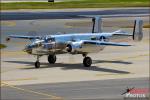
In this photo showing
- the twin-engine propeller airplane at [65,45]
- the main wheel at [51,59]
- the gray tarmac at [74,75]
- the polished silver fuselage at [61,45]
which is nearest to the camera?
the gray tarmac at [74,75]

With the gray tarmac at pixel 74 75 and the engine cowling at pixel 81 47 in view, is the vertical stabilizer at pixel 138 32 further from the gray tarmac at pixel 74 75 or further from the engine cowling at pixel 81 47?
the engine cowling at pixel 81 47

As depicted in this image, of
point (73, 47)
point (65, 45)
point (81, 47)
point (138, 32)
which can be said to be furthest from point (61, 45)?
point (138, 32)

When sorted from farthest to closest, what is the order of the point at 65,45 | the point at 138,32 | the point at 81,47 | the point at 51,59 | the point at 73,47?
1. the point at 138,32
2. the point at 51,59
3. the point at 65,45
4. the point at 81,47
5. the point at 73,47

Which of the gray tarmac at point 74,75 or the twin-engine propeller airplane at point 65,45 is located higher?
the twin-engine propeller airplane at point 65,45

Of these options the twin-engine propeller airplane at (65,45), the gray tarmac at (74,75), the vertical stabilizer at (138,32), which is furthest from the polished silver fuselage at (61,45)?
the vertical stabilizer at (138,32)

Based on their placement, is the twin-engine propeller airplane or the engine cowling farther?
the twin-engine propeller airplane

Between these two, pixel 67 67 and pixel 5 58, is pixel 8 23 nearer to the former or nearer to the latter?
pixel 5 58

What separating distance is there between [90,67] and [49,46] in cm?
300

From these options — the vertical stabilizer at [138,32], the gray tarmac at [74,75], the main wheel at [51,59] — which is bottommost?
the gray tarmac at [74,75]

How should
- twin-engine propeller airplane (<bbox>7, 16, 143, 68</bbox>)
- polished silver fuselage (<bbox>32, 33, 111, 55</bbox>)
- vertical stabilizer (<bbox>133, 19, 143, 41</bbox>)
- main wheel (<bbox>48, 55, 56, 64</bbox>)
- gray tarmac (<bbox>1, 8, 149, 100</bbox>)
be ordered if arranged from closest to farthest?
A: 1. gray tarmac (<bbox>1, 8, 149, 100</bbox>)
2. twin-engine propeller airplane (<bbox>7, 16, 143, 68</bbox>)
3. polished silver fuselage (<bbox>32, 33, 111, 55</bbox>)
4. main wheel (<bbox>48, 55, 56, 64</bbox>)
5. vertical stabilizer (<bbox>133, 19, 143, 41</bbox>)

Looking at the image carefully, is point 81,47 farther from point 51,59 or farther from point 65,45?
point 51,59

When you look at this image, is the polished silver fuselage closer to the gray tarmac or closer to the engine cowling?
the engine cowling

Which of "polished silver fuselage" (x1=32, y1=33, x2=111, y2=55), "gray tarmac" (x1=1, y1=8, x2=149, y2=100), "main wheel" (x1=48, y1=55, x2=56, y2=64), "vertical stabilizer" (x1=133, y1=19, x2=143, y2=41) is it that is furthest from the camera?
"vertical stabilizer" (x1=133, y1=19, x2=143, y2=41)

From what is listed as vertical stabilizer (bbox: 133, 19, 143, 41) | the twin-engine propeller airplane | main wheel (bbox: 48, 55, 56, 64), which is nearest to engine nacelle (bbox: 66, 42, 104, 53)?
the twin-engine propeller airplane
